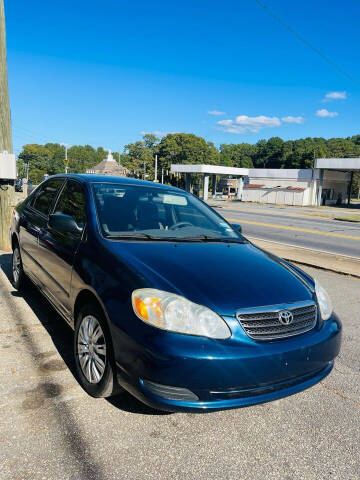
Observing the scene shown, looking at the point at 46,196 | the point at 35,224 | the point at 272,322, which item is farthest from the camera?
the point at 46,196

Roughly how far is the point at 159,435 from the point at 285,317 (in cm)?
109

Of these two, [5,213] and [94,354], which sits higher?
[5,213]

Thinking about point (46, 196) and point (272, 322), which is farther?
point (46, 196)

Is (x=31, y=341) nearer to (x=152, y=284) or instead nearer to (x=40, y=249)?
(x=40, y=249)

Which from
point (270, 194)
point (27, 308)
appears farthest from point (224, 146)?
point (27, 308)

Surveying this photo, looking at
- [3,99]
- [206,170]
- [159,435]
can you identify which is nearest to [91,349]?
[159,435]

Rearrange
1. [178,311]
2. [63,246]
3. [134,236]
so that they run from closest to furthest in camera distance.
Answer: [178,311] → [134,236] → [63,246]

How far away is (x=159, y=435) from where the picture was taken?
2.46m

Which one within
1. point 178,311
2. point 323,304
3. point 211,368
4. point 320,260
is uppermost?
point 178,311

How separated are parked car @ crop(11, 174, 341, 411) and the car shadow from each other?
22 cm

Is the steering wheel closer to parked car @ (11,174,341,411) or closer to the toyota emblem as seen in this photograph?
parked car @ (11,174,341,411)

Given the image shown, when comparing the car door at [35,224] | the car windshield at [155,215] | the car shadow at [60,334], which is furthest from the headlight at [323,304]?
the car door at [35,224]

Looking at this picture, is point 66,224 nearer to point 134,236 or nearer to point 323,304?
point 134,236

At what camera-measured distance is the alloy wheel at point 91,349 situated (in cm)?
272
